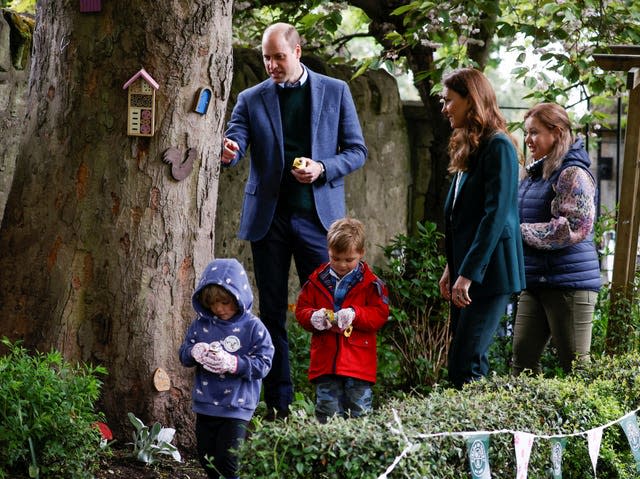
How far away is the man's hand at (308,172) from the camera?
16.3 ft

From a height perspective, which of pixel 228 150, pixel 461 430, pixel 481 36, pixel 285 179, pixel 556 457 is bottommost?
pixel 556 457

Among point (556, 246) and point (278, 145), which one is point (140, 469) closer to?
point (278, 145)

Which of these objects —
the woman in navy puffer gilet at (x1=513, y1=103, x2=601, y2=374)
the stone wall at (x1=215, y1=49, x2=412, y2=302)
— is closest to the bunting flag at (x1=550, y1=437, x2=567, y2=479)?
the woman in navy puffer gilet at (x1=513, y1=103, x2=601, y2=374)

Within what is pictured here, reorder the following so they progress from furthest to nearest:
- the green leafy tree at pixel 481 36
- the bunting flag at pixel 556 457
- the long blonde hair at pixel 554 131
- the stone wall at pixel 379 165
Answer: the stone wall at pixel 379 165 < the green leafy tree at pixel 481 36 < the long blonde hair at pixel 554 131 < the bunting flag at pixel 556 457

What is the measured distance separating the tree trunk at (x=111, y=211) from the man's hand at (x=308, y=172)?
1.64ft

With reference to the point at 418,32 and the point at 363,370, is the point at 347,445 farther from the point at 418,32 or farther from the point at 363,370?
the point at 418,32

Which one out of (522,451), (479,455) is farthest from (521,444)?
(479,455)

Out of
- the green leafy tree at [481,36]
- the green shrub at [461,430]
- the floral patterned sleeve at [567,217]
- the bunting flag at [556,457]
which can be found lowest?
the bunting flag at [556,457]

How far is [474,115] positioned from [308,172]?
0.85 m

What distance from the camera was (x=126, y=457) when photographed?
4566mm

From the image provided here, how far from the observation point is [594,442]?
4.09m

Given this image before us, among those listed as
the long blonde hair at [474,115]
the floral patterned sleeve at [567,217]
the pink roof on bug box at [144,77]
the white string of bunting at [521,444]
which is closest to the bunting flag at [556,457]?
the white string of bunting at [521,444]

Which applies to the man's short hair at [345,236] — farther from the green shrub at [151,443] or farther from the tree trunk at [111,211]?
the green shrub at [151,443]

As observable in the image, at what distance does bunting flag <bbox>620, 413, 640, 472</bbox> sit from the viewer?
4340mm
